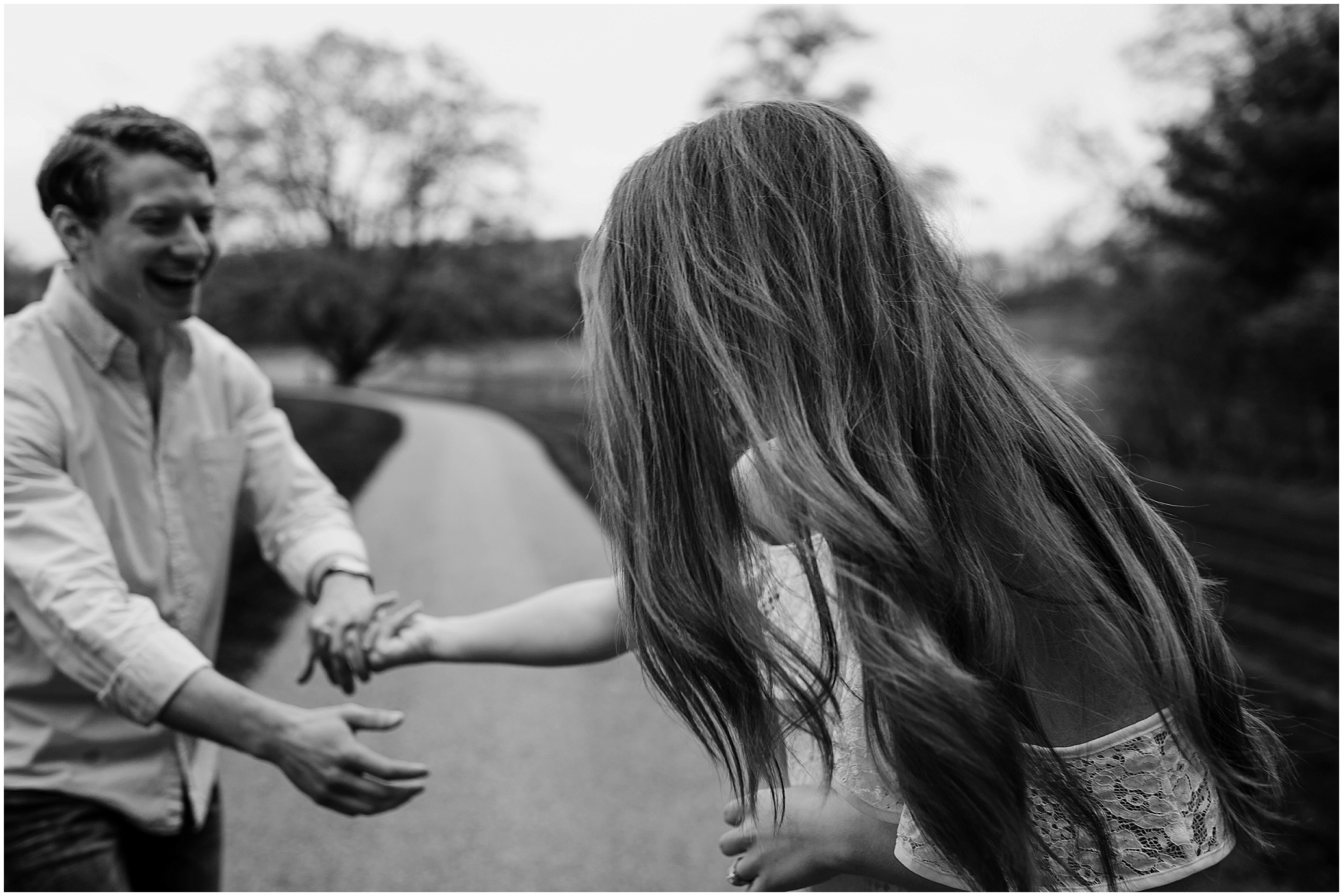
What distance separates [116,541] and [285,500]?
405 mm

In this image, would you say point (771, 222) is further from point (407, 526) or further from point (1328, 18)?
point (1328, 18)

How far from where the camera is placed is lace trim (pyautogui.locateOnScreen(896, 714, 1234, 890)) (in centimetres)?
110

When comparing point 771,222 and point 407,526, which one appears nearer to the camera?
point 771,222

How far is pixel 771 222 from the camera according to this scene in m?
1.15

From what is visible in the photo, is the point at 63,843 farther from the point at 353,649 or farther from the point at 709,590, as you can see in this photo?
the point at 709,590

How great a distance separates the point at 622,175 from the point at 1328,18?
49.6ft

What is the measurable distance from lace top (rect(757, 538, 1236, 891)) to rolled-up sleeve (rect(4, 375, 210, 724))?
A: 1001 millimetres

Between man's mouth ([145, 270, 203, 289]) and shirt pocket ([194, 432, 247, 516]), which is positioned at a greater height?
man's mouth ([145, 270, 203, 289])

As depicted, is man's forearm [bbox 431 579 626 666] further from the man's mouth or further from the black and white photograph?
the man's mouth

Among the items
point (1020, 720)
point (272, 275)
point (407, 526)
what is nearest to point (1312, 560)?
point (407, 526)

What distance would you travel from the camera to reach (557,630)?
1757 mm

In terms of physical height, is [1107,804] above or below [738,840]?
above

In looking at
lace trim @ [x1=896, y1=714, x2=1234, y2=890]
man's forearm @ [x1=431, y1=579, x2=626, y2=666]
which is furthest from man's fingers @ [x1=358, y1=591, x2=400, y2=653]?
lace trim @ [x1=896, y1=714, x2=1234, y2=890]

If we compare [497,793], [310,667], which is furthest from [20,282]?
[497,793]
